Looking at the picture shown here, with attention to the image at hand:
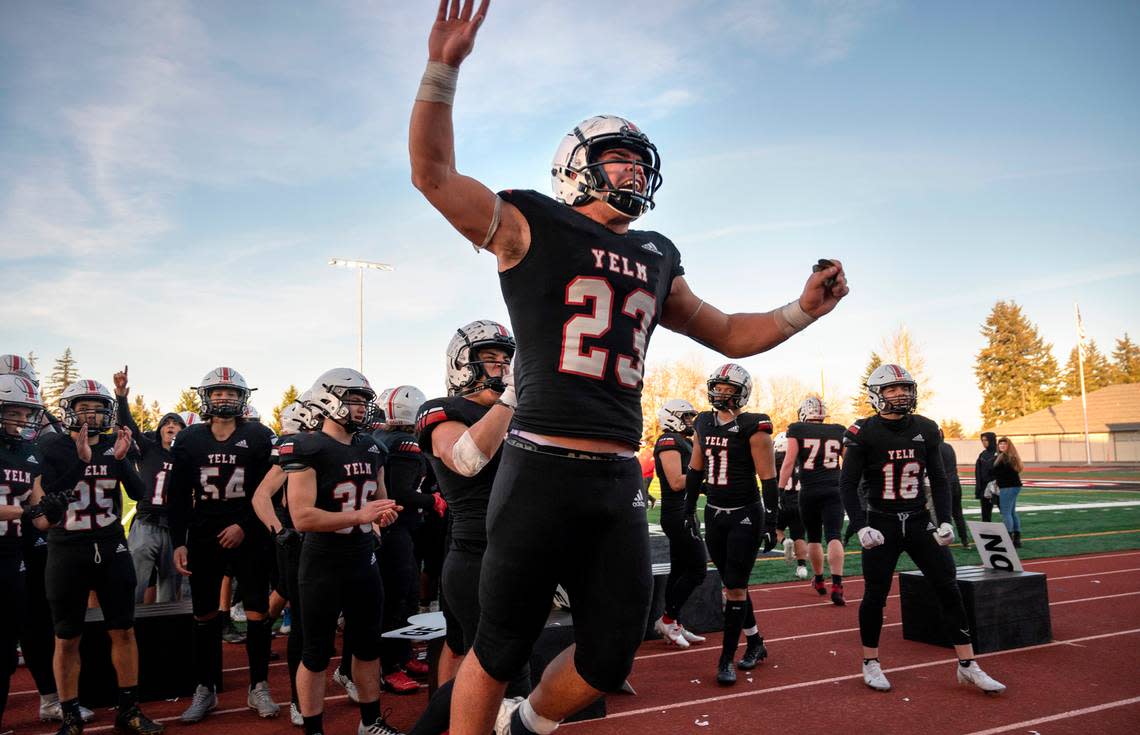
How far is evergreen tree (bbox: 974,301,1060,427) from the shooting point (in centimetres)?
7619

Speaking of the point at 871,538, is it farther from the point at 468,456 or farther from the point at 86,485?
the point at 86,485

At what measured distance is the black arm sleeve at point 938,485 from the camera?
21.1ft

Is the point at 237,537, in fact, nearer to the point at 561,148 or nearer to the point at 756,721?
the point at 756,721

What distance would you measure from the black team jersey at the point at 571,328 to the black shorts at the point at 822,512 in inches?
348

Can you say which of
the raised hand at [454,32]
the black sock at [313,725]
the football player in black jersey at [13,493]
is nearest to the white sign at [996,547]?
the black sock at [313,725]

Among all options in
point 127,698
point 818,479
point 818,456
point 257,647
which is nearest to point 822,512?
point 818,479

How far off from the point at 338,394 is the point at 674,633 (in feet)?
15.1

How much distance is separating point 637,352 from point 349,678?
544 centimetres

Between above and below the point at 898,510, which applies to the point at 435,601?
below

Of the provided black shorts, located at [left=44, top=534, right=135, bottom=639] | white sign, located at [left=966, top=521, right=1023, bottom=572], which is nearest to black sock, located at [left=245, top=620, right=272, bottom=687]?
black shorts, located at [left=44, top=534, right=135, bottom=639]

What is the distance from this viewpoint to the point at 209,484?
6.81m

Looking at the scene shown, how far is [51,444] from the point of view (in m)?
6.46

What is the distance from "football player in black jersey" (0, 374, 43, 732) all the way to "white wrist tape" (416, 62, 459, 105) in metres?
5.01

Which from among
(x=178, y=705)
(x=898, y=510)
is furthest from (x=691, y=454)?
(x=178, y=705)
